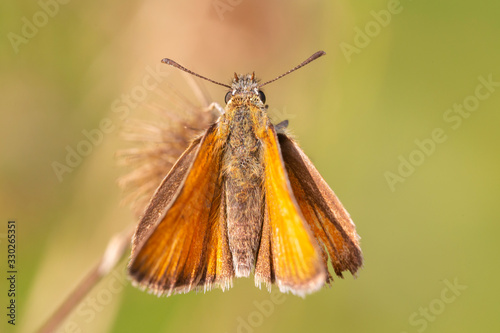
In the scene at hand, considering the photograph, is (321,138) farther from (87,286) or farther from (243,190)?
(87,286)

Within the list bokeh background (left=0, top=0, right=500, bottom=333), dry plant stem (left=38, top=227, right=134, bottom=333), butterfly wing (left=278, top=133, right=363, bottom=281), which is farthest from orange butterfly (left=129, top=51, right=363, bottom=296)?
bokeh background (left=0, top=0, right=500, bottom=333)

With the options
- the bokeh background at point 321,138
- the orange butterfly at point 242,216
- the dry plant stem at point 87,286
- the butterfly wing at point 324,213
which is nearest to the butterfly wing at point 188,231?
the orange butterfly at point 242,216

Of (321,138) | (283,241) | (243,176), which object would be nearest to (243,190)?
(243,176)

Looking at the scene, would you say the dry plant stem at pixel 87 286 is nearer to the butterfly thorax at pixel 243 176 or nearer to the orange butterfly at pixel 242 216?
the orange butterfly at pixel 242 216

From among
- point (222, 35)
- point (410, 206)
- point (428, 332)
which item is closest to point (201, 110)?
point (222, 35)

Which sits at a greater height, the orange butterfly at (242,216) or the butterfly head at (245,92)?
the butterfly head at (245,92)

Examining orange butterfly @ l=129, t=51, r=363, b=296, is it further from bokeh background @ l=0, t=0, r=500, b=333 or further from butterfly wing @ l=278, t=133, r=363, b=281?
bokeh background @ l=0, t=0, r=500, b=333
